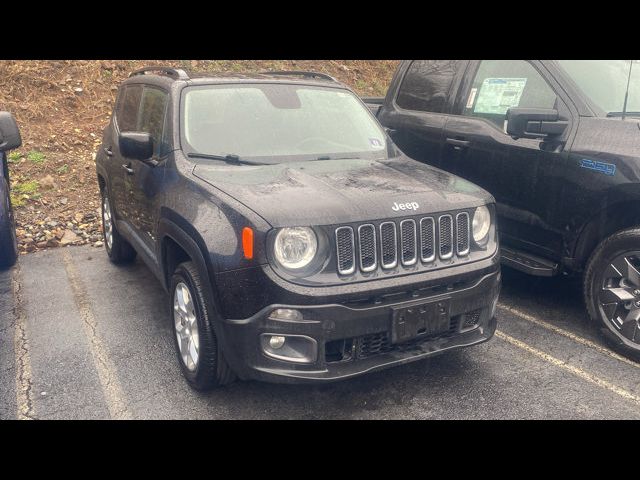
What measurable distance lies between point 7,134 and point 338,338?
3.27m

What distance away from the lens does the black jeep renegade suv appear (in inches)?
116

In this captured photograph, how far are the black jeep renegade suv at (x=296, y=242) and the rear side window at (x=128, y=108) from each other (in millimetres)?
764

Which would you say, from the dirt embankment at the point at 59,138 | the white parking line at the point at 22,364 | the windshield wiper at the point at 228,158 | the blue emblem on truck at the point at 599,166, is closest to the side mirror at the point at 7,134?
the white parking line at the point at 22,364

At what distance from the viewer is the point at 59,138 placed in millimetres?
9188

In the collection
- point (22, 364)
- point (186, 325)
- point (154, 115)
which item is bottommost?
point (22, 364)

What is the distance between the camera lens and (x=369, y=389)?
3590 millimetres

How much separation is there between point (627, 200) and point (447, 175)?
115 centimetres

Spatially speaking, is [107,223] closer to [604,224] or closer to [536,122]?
[536,122]

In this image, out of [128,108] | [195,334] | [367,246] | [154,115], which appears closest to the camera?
[367,246]

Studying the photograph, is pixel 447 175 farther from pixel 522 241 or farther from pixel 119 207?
pixel 119 207

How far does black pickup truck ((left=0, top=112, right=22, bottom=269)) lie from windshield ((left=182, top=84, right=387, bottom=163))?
157 centimetres

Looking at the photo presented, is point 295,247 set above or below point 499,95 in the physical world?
below

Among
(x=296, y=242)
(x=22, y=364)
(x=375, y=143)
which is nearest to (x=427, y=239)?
(x=296, y=242)

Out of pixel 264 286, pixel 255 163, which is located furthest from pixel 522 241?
pixel 264 286
